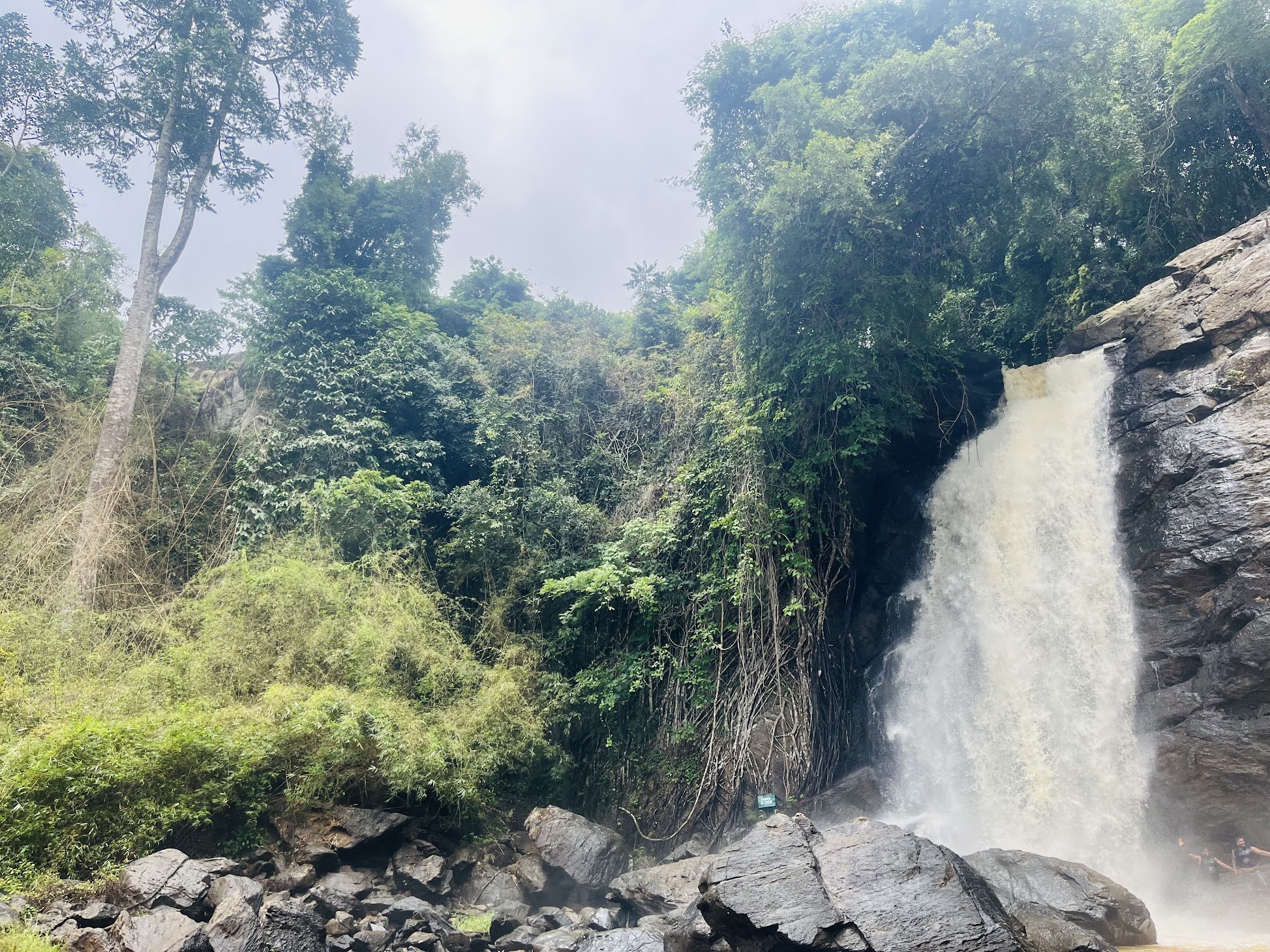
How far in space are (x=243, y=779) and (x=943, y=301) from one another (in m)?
11.0

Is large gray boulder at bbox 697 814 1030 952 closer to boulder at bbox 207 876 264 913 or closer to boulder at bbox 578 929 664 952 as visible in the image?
boulder at bbox 578 929 664 952

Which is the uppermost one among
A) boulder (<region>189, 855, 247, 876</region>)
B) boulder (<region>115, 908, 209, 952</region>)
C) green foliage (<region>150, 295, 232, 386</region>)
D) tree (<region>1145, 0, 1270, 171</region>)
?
tree (<region>1145, 0, 1270, 171</region>)

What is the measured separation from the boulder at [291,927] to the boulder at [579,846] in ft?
10.7

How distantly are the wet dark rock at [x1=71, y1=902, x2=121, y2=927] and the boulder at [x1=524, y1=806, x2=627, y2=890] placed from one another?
4436mm

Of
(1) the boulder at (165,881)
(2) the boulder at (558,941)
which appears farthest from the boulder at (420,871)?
(1) the boulder at (165,881)

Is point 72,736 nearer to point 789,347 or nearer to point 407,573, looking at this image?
point 407,573

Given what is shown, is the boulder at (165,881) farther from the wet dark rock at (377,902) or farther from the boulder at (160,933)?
the wet dark rock at (377,902)

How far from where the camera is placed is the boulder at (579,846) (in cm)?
839

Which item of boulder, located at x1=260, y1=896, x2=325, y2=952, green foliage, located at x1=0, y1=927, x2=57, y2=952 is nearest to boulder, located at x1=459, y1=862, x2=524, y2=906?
boulder, located at x1=260, y1=896, x2=325, y2=952

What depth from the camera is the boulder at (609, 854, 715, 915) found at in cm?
741

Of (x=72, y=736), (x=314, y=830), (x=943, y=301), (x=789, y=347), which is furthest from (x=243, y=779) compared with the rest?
(x=943, y=301)

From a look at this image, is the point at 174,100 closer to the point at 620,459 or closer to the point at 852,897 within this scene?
the point at 620,459

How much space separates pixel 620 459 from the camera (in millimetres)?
13750

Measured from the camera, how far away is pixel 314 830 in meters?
7.51
